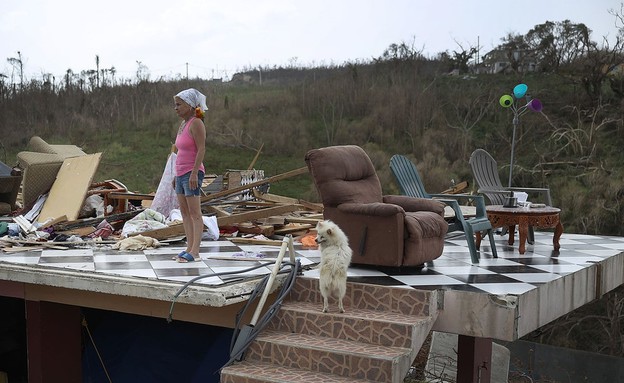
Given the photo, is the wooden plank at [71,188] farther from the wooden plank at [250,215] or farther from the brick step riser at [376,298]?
the brick step riser at [376,298]

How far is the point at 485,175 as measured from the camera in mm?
8461

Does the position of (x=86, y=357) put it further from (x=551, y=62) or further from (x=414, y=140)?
(x=551, y=62)

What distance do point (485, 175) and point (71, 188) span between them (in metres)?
5.27

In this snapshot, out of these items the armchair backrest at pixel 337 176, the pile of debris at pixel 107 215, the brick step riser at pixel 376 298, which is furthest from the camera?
the pile of debris at pixel 107 215

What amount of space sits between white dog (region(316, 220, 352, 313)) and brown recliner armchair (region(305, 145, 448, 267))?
910mm

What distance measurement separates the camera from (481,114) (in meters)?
24.6

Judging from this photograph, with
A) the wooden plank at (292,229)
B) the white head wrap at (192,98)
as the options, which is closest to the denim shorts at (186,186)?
the white head wrap at (192,98)

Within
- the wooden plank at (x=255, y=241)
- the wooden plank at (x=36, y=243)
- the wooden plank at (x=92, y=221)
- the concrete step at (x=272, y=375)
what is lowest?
the concrete step at (x=272, y=375)

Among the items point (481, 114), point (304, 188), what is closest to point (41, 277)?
point (304, 188)

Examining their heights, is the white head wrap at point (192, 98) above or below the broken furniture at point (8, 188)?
above

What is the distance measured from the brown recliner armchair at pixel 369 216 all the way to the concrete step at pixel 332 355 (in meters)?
1.23

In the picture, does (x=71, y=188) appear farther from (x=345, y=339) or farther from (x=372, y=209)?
(x=345, y=339)

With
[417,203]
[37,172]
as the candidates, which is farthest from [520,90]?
[37,172]

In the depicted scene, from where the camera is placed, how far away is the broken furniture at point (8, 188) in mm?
9539
